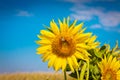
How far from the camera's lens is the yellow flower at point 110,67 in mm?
1205

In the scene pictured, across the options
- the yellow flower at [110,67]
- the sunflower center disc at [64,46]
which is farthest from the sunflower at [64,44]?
the yellow flower at [110,67]

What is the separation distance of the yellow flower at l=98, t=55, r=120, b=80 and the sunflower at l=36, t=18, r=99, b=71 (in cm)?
13

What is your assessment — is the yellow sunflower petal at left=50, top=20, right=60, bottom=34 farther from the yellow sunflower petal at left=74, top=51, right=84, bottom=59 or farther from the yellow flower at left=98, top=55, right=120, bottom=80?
the yellow flower at left=98, top=55, right=120, bottom=80

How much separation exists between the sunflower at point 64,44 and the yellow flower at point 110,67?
13cm

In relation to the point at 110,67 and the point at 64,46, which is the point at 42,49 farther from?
the point at 110,67

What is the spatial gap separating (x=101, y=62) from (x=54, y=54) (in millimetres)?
173

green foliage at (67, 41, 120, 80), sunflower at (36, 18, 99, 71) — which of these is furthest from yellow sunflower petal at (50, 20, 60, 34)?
green foliage at (67, 41, 120, 80)

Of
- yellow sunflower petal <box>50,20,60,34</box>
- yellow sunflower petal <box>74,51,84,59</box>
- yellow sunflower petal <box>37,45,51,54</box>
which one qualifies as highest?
yellow sunflower petal <box>50,20,60,34</box>

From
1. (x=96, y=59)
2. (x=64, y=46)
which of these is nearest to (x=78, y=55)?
(x=64, y=46)

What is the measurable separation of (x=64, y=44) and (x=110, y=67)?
0.68ft

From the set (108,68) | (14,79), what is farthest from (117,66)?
(14,79)

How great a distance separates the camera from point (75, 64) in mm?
1076

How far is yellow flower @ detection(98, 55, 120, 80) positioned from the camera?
3.95ft

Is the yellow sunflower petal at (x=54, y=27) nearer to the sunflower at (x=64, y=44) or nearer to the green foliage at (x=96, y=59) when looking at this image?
the sunflower at (x=64, y=44)
